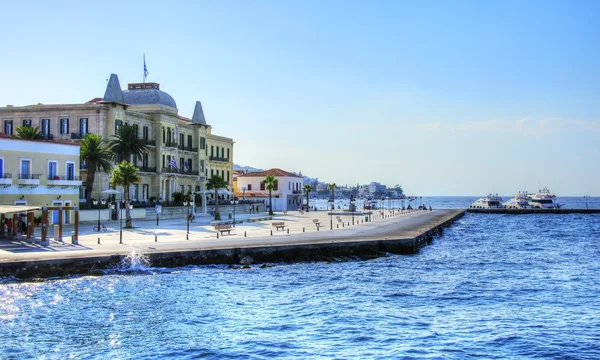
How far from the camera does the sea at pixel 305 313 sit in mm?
19953

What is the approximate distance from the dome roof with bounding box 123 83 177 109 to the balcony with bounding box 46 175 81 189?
24779 mm

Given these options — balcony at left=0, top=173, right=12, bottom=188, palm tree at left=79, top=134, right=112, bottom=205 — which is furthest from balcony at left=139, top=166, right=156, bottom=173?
balcony at left=0, top=173, right=12, bottom=188

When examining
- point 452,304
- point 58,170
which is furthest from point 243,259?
point 58,170

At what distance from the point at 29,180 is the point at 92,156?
1085cm

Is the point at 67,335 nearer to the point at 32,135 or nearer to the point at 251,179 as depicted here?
the point at 32,135

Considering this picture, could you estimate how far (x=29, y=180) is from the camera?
51.1 metres

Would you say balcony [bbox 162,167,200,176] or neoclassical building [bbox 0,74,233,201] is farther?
balcony [bbox 162,167,200,176]

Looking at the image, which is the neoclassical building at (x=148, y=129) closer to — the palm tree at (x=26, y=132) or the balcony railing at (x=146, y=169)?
the balcony railing at (x=146, y=169)

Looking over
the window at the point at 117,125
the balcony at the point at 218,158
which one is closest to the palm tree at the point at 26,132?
the window at the point at 117,125

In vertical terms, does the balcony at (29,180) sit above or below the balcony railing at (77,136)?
below

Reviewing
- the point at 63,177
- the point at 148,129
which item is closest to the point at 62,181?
the point at 63,177

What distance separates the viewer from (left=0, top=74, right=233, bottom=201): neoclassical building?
68312mm

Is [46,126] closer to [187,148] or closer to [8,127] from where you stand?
[8,127]

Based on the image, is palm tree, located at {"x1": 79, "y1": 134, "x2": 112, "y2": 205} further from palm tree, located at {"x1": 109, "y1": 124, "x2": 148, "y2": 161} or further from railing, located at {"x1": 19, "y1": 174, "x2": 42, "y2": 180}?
railing, located at {"x1": 19, "y1": 174, "x2": 42, "y2": 180}
